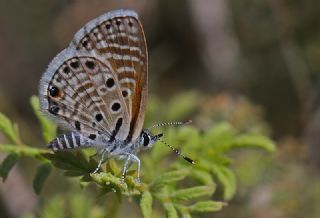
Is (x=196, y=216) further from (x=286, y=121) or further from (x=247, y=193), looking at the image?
(x=286, y=121)

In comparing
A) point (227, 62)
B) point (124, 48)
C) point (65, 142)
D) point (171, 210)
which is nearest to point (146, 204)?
point (171, 210)

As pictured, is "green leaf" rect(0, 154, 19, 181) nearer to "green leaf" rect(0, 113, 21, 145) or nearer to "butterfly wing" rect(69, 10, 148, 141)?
"green leaf" rect(0, 113, 21, 145)

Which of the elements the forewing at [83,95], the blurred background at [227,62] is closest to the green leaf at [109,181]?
the forewing at [83,95]

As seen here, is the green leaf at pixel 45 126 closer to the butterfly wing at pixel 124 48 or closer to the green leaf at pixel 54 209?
the butterfly wing at pixel 124 48

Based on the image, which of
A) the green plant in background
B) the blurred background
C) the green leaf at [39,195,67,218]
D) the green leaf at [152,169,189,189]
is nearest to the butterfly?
the green plant in background

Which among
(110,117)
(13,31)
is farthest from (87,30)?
(13,31)

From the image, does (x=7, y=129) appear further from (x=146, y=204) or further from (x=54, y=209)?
(x=146, y=204)
